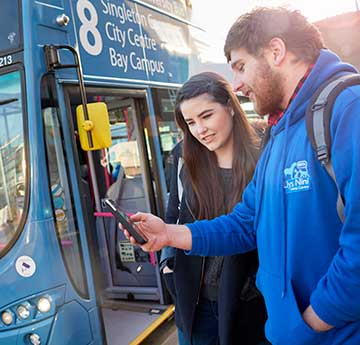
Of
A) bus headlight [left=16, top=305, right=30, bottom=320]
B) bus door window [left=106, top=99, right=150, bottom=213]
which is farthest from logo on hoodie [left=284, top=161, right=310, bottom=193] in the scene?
bus door window [left=106, top=99, right=150, bottom=213]

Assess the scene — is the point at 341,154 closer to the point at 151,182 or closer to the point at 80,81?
the point at 80,81

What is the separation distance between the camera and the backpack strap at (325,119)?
104 centimetres

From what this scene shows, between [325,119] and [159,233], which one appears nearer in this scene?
[325,119]

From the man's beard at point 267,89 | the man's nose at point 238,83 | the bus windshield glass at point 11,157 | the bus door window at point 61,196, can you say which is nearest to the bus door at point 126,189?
the bus door window at point 61,196

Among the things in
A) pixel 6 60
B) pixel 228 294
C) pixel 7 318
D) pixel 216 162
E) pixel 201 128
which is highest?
pixel 6 60

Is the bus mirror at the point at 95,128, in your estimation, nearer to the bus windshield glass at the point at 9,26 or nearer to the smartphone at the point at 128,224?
the bus windshield glass at the point at 9,26

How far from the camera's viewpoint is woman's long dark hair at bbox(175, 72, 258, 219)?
188 cm

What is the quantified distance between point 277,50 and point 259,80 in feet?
0.36

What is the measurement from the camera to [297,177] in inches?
43.8

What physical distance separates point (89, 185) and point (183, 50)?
185 centimetres

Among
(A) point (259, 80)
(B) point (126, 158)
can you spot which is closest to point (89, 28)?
(B) point (126, 158)

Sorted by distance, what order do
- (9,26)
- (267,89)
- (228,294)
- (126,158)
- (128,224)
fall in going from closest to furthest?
(267,89) < (128,224) < (228,294) < (9,26) < (126,158)

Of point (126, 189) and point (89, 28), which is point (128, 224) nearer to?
point (89, 28)

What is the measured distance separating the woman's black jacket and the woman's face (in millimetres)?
263
